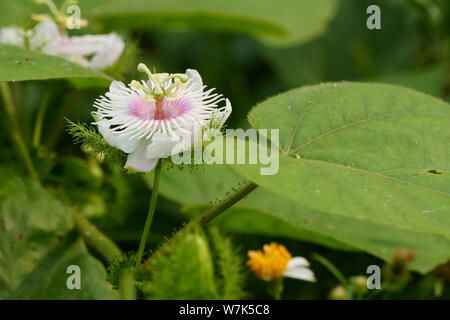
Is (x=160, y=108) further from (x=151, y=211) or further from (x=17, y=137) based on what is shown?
(x=17, y=137)

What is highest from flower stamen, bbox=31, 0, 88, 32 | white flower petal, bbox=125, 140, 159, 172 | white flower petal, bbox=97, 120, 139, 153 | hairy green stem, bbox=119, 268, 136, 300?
flower stamen, bbox=31, 0, 88, 32

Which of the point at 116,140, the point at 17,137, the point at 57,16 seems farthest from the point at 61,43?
the point at 116,140

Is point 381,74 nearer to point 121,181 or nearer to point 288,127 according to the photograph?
point 121,181

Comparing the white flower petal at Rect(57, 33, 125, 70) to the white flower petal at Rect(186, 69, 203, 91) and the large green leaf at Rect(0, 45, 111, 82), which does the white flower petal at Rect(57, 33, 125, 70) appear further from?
the white flower petal at Rect(186, 69, 203, 91)

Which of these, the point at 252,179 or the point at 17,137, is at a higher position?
the point at 17,137

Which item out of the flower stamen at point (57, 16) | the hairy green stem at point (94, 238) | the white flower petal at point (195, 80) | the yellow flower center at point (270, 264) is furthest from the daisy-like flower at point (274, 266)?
the flower stamen at point (57, 16)

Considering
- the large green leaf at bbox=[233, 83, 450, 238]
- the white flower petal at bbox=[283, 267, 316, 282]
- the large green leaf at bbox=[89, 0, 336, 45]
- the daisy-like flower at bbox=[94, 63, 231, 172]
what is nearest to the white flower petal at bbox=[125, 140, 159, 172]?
the daisy-like flower at bbox=[94, 63, 231, 172]
